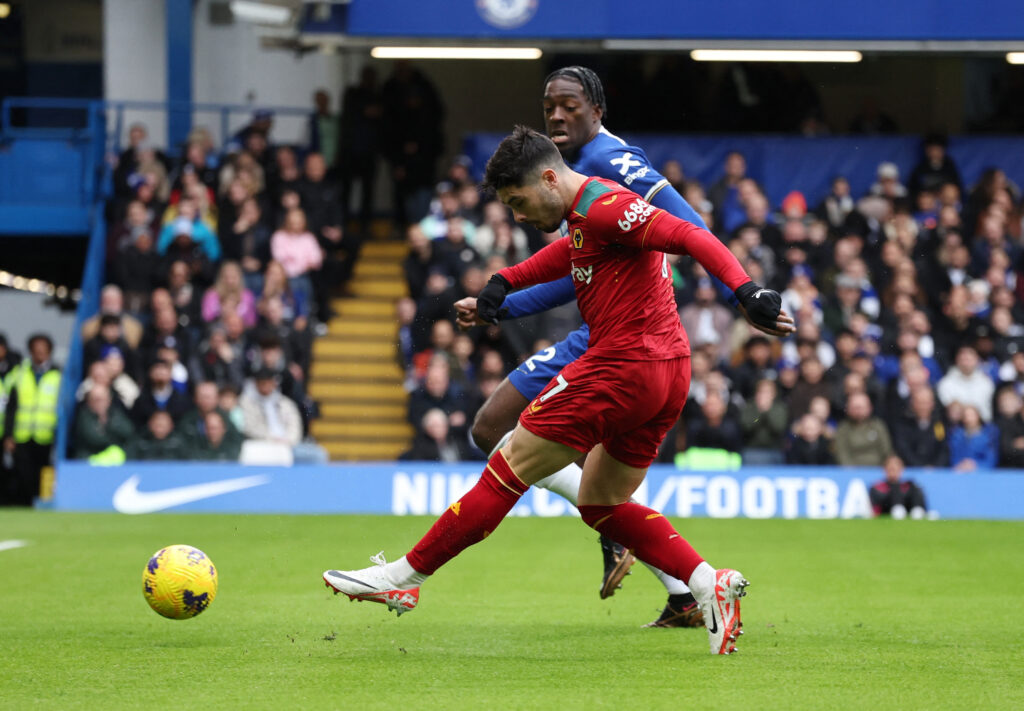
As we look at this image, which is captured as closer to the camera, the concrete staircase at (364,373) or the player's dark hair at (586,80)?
the player's dark hair at (586,80)

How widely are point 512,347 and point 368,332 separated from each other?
3.01 meters

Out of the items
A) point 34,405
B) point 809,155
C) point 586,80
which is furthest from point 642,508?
point 809,155

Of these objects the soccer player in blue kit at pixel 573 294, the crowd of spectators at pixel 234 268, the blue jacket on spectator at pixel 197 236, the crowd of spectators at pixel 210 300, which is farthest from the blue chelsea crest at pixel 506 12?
the soccer player in blue kit at pixel 573 294

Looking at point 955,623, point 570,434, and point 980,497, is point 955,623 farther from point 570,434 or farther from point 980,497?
point 980,497

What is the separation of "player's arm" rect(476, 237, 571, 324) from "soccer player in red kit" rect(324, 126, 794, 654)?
0.43m

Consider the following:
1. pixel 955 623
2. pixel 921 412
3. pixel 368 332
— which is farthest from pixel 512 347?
pixel 955 623

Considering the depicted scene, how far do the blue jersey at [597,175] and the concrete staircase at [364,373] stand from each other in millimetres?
9073

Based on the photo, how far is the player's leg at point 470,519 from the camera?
5664 mm

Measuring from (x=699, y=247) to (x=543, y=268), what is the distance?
109 cm

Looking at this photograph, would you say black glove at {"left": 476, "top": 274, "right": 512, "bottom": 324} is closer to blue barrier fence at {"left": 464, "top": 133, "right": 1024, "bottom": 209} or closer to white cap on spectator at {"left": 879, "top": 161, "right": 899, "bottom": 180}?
white cap on spectator at {"left": 879, "top": 161, "right": 899, "bottom": 180}

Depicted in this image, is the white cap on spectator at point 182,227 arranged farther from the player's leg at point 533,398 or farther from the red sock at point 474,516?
the red sock at point 474,516

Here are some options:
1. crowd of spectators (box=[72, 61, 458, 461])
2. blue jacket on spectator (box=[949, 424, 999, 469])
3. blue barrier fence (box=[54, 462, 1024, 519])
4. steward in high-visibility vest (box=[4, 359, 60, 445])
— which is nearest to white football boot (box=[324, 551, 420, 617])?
blue barrier fence (box=[54, 462, 1024, 519])

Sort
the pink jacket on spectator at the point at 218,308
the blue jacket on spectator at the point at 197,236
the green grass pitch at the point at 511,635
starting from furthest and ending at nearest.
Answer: the blue jacket on spectator at the point at 197,236 < the pink jacket on spectator at the point at 218,308 < the green grass pitch at the point at 511,635

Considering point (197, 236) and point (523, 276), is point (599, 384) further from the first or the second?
point (197, 236)
